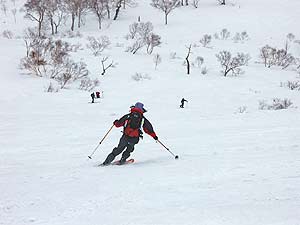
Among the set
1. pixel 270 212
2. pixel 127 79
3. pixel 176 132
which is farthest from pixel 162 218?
pixel 127 79

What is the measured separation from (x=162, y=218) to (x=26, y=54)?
2915cm

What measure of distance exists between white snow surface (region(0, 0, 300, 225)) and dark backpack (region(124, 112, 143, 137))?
0.75 m

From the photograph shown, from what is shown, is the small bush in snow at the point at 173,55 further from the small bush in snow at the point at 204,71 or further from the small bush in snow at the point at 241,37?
the small bush in snow at the point at 241,37

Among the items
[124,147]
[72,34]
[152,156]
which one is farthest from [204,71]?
[124,147]

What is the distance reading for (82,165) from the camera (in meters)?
8.52

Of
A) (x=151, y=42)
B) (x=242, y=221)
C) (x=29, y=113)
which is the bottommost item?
(x=29, y=113)

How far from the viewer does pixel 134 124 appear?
8.27 metres

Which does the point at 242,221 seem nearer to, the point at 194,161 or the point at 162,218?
the point at 162,218

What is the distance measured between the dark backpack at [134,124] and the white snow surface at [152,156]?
75cm

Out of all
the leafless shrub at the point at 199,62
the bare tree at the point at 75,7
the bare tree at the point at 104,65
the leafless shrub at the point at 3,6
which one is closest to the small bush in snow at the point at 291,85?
the leafless shrub at the point at 199,62

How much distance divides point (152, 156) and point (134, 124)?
150 centimetres

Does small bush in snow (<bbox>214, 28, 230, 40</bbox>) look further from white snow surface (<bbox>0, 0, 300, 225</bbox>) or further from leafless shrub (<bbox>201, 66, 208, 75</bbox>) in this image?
white snow surface (<bbox>0, 0, 300, 225</bbox>)

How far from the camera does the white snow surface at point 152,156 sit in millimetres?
5066

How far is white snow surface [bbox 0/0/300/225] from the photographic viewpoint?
5066mm
